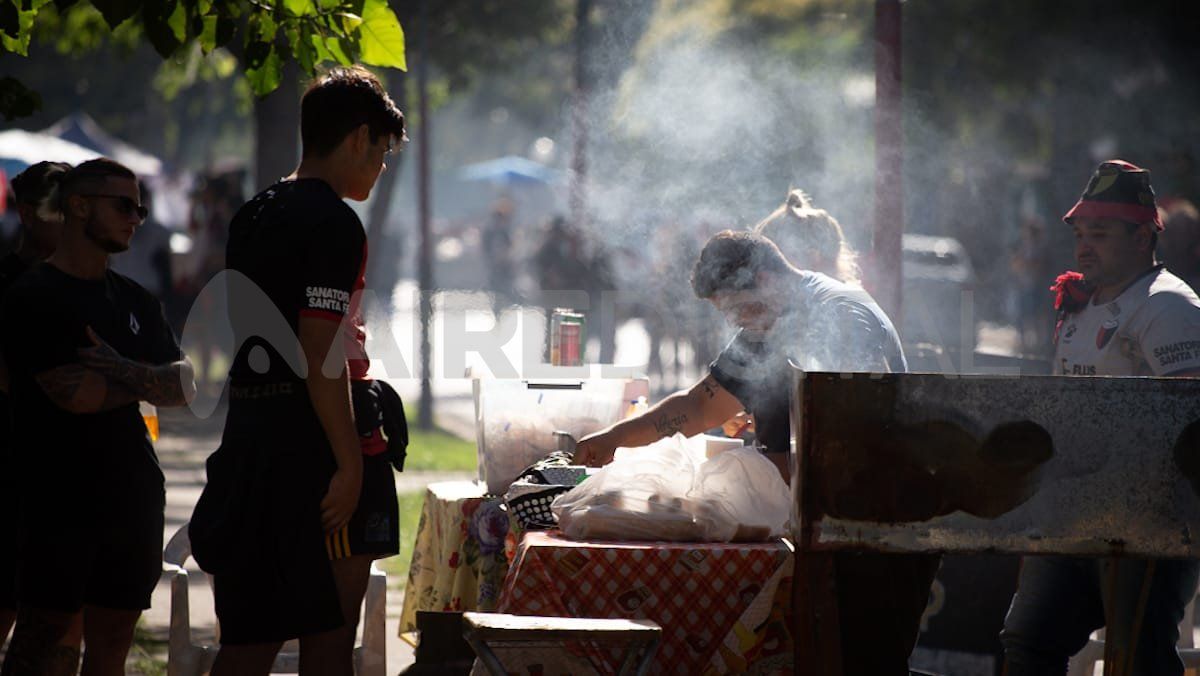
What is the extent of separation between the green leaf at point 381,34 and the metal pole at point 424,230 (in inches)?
335

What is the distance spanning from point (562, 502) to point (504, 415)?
3.37ft

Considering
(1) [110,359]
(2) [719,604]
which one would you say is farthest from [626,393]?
(1) [110,359]

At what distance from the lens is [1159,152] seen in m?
18.4

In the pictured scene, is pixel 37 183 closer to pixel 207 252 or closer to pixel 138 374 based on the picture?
pixel 138 374

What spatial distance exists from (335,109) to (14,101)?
183cm

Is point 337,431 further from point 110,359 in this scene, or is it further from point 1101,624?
point 1101,624

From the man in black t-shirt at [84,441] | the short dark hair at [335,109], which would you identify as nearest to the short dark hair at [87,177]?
the man in black t-shirt at [84,441]

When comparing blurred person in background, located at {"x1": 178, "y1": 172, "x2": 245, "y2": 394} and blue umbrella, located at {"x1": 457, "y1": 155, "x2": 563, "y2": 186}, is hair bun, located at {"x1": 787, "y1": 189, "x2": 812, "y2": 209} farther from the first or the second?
blue umbrella, located at {"x1": 457, "y1": 155, "x2": 563, "y2": 186}

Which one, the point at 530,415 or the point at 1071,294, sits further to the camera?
the point at 530,415

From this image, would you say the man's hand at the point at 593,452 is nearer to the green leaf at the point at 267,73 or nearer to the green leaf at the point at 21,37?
the green leaf at the point at 267,73

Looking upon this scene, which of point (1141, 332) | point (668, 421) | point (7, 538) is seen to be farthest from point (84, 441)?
point (1141, 332)

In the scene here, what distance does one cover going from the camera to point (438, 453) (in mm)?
11320

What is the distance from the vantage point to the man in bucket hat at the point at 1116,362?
397 cm

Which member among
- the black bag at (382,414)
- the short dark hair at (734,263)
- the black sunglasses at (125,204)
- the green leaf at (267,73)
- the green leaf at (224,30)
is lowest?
the black bag at (382,414)
